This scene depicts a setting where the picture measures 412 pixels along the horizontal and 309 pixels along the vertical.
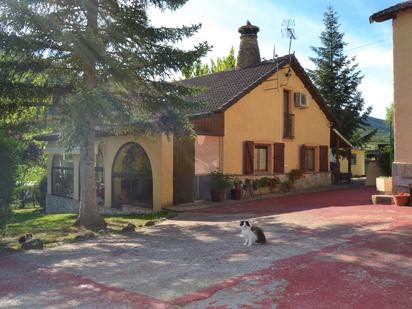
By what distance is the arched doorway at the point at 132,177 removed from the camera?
54.2ft

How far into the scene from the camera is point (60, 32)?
423 inches

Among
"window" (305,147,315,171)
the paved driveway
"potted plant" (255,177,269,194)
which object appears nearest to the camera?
the paved driveway

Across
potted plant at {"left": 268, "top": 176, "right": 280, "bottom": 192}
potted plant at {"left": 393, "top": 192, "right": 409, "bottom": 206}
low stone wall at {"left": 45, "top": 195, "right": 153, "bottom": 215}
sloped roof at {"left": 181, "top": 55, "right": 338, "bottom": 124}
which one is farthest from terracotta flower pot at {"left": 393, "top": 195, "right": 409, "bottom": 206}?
low stone wall at {"left": 45, "top": 195, "right": 153, "bottom": 215}

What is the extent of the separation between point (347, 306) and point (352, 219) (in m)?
6.75

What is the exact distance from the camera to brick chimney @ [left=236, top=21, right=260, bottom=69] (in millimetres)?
23764

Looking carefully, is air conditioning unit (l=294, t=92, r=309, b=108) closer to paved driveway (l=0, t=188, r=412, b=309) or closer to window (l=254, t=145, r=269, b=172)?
window (l=254, t=145, r=269, b=172)

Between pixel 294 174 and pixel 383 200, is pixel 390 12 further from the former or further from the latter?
pixel 294 174

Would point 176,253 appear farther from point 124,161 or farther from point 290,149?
point 290,149

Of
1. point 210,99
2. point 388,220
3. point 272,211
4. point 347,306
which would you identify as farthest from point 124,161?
point 347,306

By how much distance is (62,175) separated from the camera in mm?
22609

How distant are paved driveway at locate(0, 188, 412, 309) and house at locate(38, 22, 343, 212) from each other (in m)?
5.27

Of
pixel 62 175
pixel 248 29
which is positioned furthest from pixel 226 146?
pixel 62 175

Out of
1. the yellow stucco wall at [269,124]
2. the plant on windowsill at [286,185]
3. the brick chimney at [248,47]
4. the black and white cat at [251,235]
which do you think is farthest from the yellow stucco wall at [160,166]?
the brick chimney at [248,47]

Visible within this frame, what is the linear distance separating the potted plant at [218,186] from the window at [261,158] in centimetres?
368
